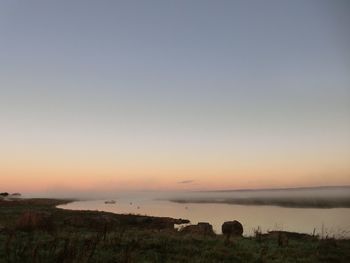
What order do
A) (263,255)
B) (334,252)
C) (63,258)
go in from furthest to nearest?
(334,252), (263,255), (63,258)

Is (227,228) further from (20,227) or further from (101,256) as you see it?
(101,256)

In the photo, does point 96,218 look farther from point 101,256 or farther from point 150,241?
point 101,256

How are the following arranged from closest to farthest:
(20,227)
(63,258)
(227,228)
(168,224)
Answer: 1. (63,258)
2. (20,227)
3. (227,228)
4. (168,224)

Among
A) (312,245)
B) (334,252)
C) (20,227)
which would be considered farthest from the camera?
(20,227)

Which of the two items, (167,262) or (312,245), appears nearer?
(167,262)

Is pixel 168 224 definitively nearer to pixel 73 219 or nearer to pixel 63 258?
pixel 73 219

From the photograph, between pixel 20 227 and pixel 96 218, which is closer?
pixel 20 227

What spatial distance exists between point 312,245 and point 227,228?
9998 millimetres

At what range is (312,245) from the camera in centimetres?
1958

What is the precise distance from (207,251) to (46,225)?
35.8ft

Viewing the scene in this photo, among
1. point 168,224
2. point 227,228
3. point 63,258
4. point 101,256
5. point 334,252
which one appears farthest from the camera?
point 168,224

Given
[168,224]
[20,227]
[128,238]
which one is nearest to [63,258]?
[128,238]

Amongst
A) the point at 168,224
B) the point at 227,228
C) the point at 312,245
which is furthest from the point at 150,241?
the point at 168,224

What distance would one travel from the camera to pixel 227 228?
1148 inches
